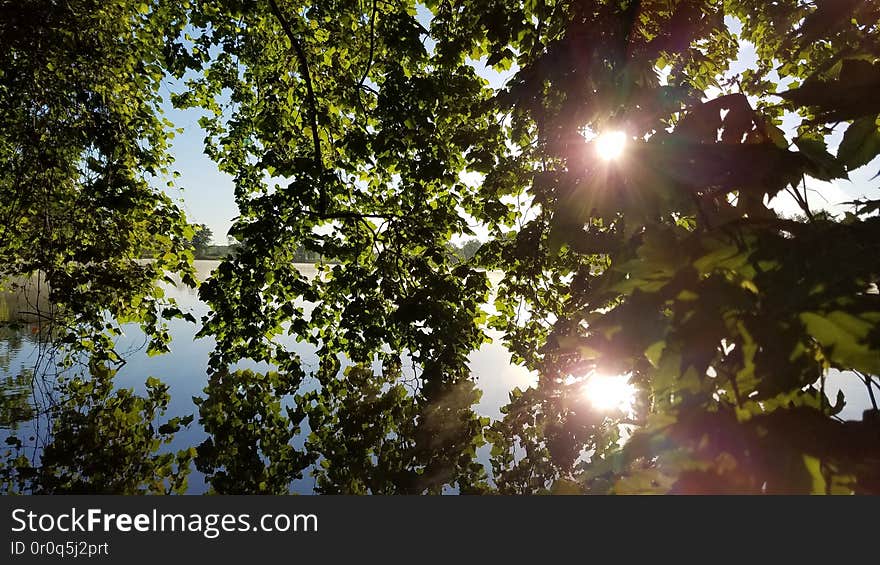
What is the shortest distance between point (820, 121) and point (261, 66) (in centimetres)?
830

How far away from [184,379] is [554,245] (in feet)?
40.6

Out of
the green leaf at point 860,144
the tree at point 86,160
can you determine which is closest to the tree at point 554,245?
→ the green leaf at point 860,144

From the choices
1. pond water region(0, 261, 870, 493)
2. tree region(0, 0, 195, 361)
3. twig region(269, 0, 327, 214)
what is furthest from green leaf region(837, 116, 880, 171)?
tree region(0, 0, 195, 361)

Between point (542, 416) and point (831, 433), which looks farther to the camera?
point (542, 416)

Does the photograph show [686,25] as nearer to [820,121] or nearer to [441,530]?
[820,121]

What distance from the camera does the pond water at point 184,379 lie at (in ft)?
23.5

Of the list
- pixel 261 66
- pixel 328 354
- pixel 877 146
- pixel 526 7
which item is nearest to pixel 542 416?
pixel 328 354

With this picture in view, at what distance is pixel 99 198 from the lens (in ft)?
21.0

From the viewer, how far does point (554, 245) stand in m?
1.92

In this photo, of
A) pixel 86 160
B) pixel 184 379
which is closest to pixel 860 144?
pixel 86 160

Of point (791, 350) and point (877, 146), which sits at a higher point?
point (877, 146)

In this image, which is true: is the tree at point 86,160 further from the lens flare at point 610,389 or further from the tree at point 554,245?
the lens flare at point 610,389

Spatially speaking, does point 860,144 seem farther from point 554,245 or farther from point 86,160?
point 86,160

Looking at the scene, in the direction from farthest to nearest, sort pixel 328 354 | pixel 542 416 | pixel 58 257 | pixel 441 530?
pixel 542 416, pixel 328 354, pixel 58 257, pixel 441 530
